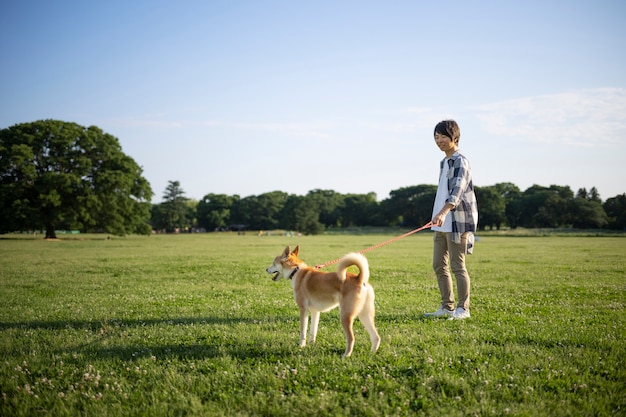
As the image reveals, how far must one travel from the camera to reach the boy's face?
25.2 feet

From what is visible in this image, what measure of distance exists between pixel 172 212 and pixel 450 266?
13371cm

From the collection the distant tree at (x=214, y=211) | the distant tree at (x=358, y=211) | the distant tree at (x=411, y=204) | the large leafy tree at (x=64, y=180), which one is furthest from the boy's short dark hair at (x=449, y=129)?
the distant tree at (x=214, y=211)

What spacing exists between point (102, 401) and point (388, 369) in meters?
3.67

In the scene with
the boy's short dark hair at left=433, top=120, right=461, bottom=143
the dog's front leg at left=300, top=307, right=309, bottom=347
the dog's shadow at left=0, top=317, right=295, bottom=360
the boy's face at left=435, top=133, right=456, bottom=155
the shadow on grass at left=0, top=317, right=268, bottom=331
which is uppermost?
the boy's short dark hair at left=433, top=120, right=461, bottom=143

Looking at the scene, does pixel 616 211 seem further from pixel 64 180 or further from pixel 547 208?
pixel 64 180

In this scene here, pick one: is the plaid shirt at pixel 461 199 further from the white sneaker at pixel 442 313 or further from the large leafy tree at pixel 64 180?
the large leafy tree at pixel 64 180

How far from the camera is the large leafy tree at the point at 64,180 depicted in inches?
1853

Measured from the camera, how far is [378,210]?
138 metres

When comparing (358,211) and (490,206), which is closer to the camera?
(490,206)

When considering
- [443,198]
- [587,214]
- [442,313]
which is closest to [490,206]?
[587,214]

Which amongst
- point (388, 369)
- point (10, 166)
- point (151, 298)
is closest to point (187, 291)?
point (151, 298)

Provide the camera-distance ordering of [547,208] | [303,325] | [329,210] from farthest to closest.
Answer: [329,210], [547,208], [303,325]

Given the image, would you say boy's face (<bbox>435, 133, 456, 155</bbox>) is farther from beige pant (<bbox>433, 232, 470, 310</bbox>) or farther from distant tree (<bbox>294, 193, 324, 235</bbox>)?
distant tree (<bbox>294, 193, 324, 235</bbox>)

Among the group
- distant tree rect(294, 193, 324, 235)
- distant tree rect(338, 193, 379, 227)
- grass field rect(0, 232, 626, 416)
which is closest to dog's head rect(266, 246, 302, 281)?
grass field rect(0, 232, 626, 416)
